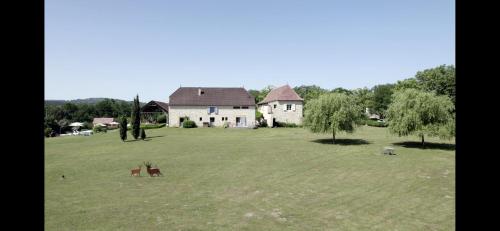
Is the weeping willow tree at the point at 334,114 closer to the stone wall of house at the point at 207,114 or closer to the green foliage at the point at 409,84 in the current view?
the stone wall of house at the point at 207,114

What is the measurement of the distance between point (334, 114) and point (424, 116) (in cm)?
838

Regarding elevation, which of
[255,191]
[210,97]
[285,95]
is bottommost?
[255,191]

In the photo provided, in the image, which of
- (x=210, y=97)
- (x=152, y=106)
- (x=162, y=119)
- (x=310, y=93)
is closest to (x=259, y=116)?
(x=210, y=97)

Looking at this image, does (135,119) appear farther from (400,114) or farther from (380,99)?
(380,99)

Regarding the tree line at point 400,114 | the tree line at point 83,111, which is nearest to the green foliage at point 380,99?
the tree line at point 400,114

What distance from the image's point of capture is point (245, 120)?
5581 cm

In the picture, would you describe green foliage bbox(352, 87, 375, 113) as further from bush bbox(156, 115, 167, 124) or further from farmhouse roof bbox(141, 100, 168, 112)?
farmhouse roof bbox(141, 100, 168, 112)

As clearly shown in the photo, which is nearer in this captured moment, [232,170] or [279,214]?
[279,214]

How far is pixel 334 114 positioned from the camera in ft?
106

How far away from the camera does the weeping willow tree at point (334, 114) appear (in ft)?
106
